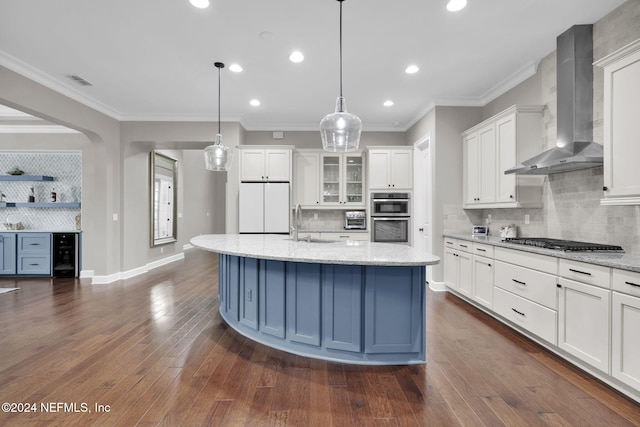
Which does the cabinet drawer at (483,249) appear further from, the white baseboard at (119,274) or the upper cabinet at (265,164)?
the white baseboard at (119,274)

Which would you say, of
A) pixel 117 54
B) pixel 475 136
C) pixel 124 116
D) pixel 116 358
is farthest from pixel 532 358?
pixel 124 116

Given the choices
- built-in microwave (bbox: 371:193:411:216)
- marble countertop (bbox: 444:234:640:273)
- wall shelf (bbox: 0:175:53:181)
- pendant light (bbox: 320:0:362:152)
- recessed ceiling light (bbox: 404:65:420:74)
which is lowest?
marble countertop (bbox: 444:234:640:273)

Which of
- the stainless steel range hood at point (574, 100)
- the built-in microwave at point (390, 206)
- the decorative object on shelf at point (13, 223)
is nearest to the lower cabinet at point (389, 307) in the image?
the stainless steel range hood at point (574, 100)

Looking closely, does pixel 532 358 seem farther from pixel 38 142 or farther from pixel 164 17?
pixel 38 142

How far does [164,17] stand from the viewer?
2.88 metres

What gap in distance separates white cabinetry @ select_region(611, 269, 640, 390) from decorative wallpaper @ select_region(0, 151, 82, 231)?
761 cm

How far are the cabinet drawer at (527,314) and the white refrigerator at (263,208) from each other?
3.48 m

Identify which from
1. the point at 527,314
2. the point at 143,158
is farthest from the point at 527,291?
the point at 143,158

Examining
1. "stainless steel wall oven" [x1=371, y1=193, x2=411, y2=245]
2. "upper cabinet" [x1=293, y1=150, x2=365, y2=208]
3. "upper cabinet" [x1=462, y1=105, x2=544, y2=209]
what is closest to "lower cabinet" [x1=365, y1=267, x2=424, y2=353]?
"upper cabinet" [x1=462, y1=105, x2=544, y2=209]

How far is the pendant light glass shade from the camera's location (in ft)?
8.94

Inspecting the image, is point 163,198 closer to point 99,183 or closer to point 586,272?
point 99,183

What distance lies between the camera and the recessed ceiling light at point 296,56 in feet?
11.5

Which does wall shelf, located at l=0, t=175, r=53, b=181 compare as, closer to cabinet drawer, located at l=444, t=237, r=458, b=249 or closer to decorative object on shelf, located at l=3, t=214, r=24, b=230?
decorative object on shelf, located at l=3, t=214, r=24, b=230

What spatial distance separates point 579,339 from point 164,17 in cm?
434
